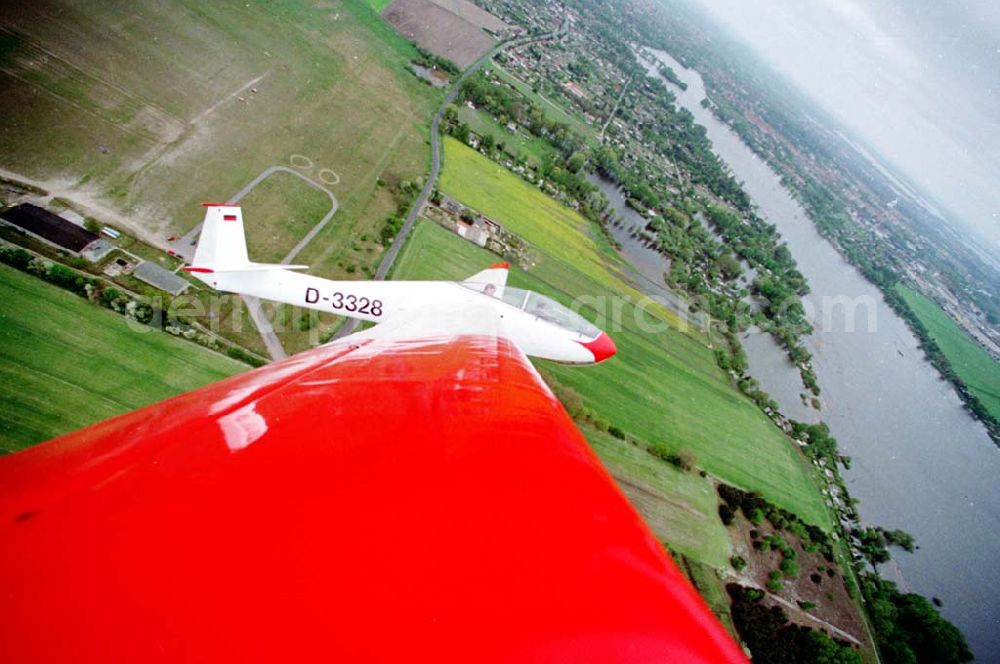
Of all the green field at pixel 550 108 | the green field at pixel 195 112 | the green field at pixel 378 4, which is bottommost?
the green field at pixel 195 112

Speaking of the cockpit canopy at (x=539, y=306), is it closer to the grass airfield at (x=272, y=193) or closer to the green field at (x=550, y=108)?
the grass airfield at (x=272, y=193)

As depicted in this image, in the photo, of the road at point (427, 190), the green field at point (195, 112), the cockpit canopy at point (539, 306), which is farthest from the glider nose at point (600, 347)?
the green field at point (195, 112)

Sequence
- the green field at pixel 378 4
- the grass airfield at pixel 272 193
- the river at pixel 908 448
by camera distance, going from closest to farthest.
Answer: the grass airfield at pixel 272 193
the river at pixel 908 448
the green field at pixel 378 4

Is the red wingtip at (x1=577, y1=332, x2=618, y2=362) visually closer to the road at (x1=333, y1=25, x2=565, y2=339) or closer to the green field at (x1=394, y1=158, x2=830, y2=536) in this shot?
the green field at (x1=394, y1=158, x2=830, y2=536)

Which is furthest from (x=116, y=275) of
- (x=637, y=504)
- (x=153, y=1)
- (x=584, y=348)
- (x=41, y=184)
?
(x=153, y=1)

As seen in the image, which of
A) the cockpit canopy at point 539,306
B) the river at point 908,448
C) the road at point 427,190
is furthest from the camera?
the river at point 908,448

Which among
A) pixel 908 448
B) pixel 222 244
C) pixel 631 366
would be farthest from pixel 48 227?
pixel 908 448

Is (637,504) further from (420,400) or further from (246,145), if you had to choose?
(246,145)
